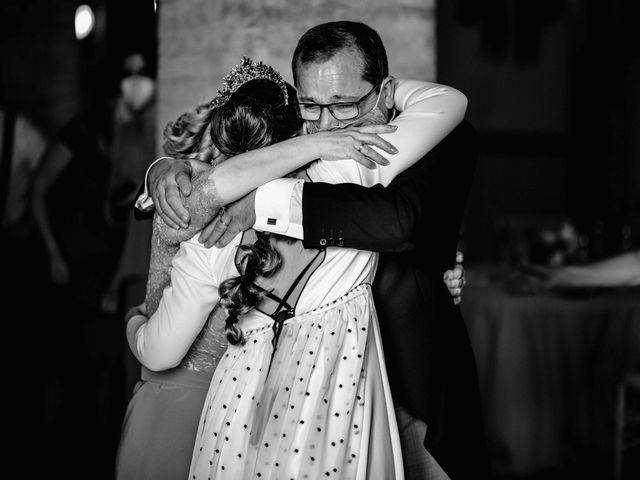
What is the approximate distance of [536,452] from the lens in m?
3.85

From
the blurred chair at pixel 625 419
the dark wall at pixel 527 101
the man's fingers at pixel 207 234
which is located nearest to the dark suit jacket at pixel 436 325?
the man's fingers at pixel 207 234

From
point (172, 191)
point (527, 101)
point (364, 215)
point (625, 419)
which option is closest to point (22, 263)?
point (172, 191)

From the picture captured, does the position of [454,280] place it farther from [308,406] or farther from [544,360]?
[544,360]

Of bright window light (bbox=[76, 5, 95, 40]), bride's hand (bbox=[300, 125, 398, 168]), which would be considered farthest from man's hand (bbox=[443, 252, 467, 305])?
bright window light (bbox=[76, 5, 95, 40])

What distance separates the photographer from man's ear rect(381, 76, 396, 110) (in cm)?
183

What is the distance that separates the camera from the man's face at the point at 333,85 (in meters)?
1.72

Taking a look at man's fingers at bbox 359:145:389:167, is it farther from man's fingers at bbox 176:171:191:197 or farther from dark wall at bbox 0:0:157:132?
dark wall at bbox 0:0:157:132

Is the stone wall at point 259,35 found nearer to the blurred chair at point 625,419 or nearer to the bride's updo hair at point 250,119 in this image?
the bride's updo hair at point 250,119

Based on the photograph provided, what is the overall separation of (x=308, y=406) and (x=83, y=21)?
2969mm

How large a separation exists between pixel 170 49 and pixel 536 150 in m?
5.38

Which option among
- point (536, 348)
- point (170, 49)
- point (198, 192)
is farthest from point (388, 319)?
point (536, 348)

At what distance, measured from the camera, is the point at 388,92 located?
1.85m

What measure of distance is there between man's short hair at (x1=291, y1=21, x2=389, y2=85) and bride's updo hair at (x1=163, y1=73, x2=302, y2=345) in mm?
123

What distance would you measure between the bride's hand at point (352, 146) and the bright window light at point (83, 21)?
2.62m
